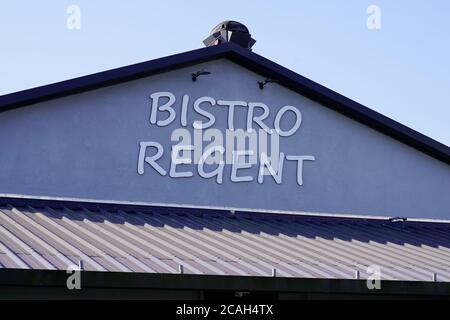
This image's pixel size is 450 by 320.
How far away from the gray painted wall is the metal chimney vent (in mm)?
1410

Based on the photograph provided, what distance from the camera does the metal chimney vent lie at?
18000mm

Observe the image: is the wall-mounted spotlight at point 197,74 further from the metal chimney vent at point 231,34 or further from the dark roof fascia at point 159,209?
the dark roof fascia at point 159,209

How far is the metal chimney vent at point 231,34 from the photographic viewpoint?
18000mm

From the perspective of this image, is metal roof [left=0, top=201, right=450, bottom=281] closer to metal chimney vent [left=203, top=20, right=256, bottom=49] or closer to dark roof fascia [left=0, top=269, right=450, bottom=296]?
dark roof fascia [left=0, top=269, right=450, bottom=296]

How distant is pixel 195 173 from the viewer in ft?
52.1

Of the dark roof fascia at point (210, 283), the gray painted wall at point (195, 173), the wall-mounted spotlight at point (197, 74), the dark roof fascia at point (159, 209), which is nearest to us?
the dark roof fascia at point (210, 283)

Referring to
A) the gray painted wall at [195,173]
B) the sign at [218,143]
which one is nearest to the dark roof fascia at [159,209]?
the gray painted wall at [195,173]

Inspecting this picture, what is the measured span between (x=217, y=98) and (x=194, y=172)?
67.0 inches

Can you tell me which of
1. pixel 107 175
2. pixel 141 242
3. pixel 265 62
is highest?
pixel 265 62

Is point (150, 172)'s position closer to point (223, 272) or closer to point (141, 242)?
point (141, 242)

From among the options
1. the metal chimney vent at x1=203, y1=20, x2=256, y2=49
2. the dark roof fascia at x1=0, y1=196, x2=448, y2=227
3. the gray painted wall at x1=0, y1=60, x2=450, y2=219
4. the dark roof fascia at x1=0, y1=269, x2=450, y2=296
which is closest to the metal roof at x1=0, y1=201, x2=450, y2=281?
the dark roof fascia at x1=0, y1=196, x2=448, y2=227

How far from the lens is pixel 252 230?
45.8 ft

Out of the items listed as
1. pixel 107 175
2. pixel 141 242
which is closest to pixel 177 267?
pixel 141 242

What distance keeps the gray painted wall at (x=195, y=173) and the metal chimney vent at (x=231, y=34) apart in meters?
1.41
